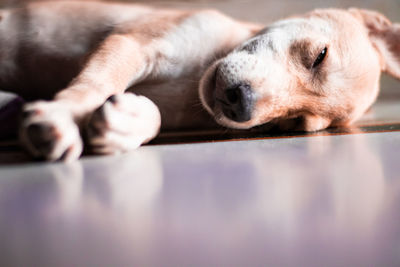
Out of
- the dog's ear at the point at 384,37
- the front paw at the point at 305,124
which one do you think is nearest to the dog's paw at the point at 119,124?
the front paw at the point at 305,124

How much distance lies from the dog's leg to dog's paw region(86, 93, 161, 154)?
52 millimetres

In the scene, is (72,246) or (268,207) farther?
(268,207)

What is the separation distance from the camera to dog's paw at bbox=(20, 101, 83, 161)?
91 centimetres

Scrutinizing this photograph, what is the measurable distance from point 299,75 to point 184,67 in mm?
497

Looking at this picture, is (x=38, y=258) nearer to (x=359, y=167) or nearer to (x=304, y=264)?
(x=304, y=264)

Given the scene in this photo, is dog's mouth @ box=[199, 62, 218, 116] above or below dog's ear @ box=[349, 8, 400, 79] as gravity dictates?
below

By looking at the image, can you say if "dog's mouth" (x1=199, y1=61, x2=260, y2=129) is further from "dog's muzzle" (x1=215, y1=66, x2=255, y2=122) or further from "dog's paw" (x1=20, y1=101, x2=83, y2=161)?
"dog's paw" (x1=20, y1=101, x2=83, y2=161)

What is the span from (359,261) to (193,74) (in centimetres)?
122

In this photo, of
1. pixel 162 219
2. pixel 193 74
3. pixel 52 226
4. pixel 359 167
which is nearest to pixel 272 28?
pixel 193 74

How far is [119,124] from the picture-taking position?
3.45 feet

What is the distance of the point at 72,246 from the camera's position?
0.62 metres

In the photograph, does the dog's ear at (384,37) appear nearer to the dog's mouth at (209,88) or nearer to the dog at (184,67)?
the dog at (184,67)

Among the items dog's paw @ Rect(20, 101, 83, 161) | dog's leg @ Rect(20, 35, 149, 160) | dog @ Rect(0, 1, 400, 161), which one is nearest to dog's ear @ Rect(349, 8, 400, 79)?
dog @ Rect(0, 1, 400, 161)

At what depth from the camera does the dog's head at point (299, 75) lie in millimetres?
1401
